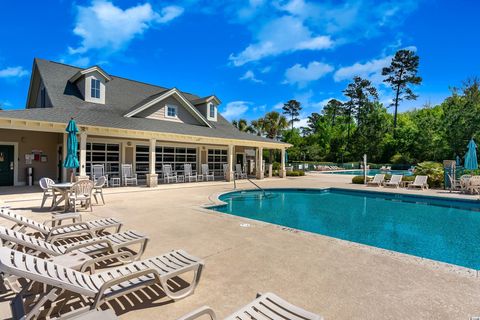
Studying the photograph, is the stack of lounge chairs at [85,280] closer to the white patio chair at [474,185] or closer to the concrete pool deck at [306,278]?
the concrete pool deck at [306,278]

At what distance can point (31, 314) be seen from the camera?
2156 millimetres

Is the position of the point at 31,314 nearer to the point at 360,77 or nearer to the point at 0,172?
the point at 0,172

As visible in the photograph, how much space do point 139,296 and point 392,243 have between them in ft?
19.8

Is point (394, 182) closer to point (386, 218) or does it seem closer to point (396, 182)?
point (396, 182)

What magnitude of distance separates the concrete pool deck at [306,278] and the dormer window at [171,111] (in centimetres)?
1350

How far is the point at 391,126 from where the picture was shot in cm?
4588

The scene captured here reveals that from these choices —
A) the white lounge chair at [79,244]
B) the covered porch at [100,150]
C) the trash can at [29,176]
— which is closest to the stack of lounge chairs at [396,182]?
the covered porch at [100,150]

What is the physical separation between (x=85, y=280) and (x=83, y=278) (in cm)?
4

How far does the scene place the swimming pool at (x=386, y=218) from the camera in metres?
6.23

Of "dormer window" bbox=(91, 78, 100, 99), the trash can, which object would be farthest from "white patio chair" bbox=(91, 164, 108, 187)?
"dormer window" bbox=(91, 78, 100, 99)

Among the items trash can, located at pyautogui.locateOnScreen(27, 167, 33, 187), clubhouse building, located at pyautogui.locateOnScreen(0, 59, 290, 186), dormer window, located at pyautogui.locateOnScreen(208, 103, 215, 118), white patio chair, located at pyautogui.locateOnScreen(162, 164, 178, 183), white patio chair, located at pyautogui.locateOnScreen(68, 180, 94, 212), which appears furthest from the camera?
dormer window, located at pyautogui.locateOnScreen(208, 103, 215, 118)

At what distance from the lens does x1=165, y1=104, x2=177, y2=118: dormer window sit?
18.5m

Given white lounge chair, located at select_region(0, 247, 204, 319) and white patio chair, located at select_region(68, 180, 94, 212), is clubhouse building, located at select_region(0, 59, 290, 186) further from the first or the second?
white lounge chair, located at select_region(0, 247, 204, 319)

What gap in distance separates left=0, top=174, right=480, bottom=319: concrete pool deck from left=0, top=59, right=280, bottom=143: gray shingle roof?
8.85 m
